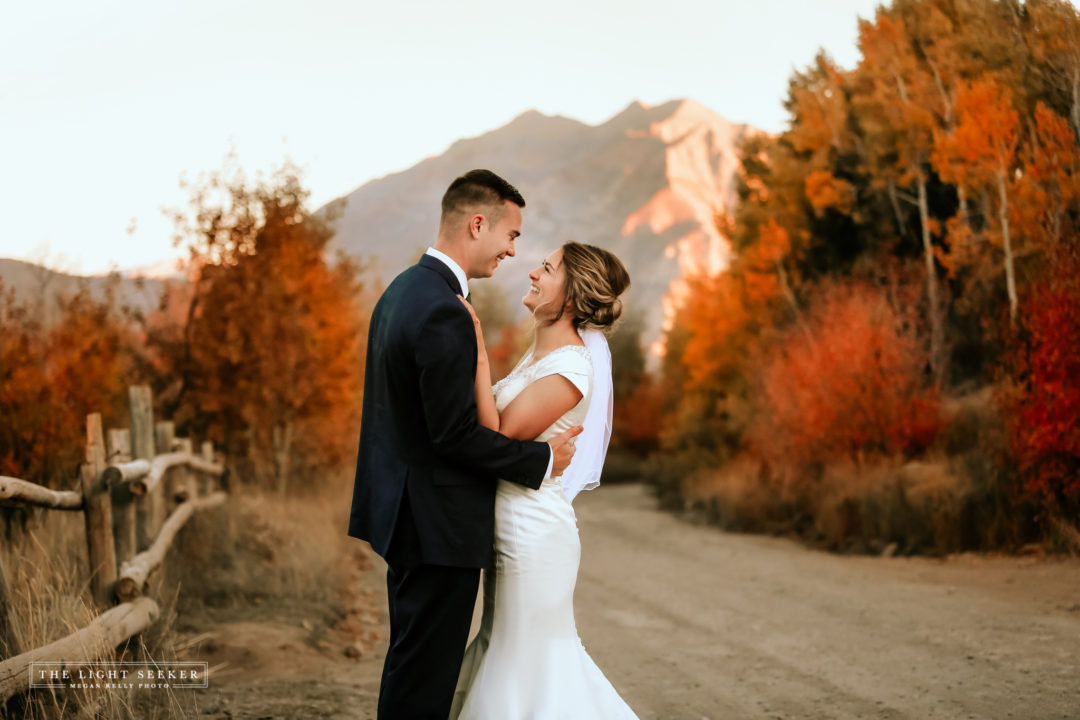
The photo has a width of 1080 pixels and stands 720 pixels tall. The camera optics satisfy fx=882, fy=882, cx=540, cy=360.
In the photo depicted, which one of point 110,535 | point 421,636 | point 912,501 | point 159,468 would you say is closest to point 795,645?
point 421,636

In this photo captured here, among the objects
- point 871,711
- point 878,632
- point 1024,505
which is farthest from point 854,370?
point 871,711

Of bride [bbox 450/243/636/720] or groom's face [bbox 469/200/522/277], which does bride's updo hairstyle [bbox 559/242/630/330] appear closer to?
bride [bbox 450/243/636/720]

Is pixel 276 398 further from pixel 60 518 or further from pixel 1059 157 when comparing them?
pixel 1059 157

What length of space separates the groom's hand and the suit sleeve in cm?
32

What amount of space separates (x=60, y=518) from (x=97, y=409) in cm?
705

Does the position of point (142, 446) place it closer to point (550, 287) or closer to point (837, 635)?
point (550, 287)

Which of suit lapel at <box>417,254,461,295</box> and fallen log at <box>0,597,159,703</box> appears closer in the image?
suit lapel at <box>417,254,461,295</box>

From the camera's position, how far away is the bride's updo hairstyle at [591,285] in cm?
393

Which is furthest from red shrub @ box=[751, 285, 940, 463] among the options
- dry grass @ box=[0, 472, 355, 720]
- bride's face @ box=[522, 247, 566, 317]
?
bride's face @ box=[522, 247, 566, 317]

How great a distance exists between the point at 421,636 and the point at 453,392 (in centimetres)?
92

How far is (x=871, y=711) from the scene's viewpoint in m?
Answer: 5.25

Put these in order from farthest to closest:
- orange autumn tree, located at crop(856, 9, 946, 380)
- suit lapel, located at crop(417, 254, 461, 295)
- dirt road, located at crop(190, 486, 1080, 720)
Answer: orange autumn tree, located at crop(856, 9, 946, 380) < dirt road, located at crop(190, 486, 1080, 720) < suit lapel, located at crop(417, 254, 461, 295)

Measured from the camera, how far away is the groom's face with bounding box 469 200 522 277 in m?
3.56

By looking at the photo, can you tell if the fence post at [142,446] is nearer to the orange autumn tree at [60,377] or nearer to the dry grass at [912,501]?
the orange autumn tree at [60,377]
